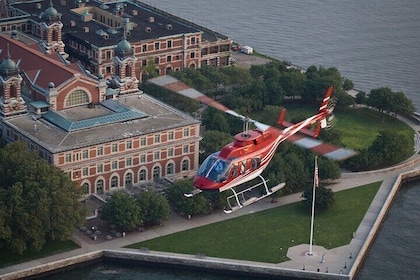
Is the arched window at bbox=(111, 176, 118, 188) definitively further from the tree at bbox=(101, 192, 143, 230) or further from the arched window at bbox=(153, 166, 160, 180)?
the tree at bbox=(101, 192, 143, 230)

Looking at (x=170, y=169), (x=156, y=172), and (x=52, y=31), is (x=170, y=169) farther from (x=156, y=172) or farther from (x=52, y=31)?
(x=52, y=31)

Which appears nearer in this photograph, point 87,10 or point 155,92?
point 155,92

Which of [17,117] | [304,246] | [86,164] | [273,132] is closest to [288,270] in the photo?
[304,246]

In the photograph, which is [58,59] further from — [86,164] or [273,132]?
[273,132]

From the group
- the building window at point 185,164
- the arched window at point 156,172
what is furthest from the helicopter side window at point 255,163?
the building window at point 185,164

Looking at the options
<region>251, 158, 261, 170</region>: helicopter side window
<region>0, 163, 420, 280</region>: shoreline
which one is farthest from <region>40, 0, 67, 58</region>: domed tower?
<region>251, 158, 261, 170</region>: helicopter side window
